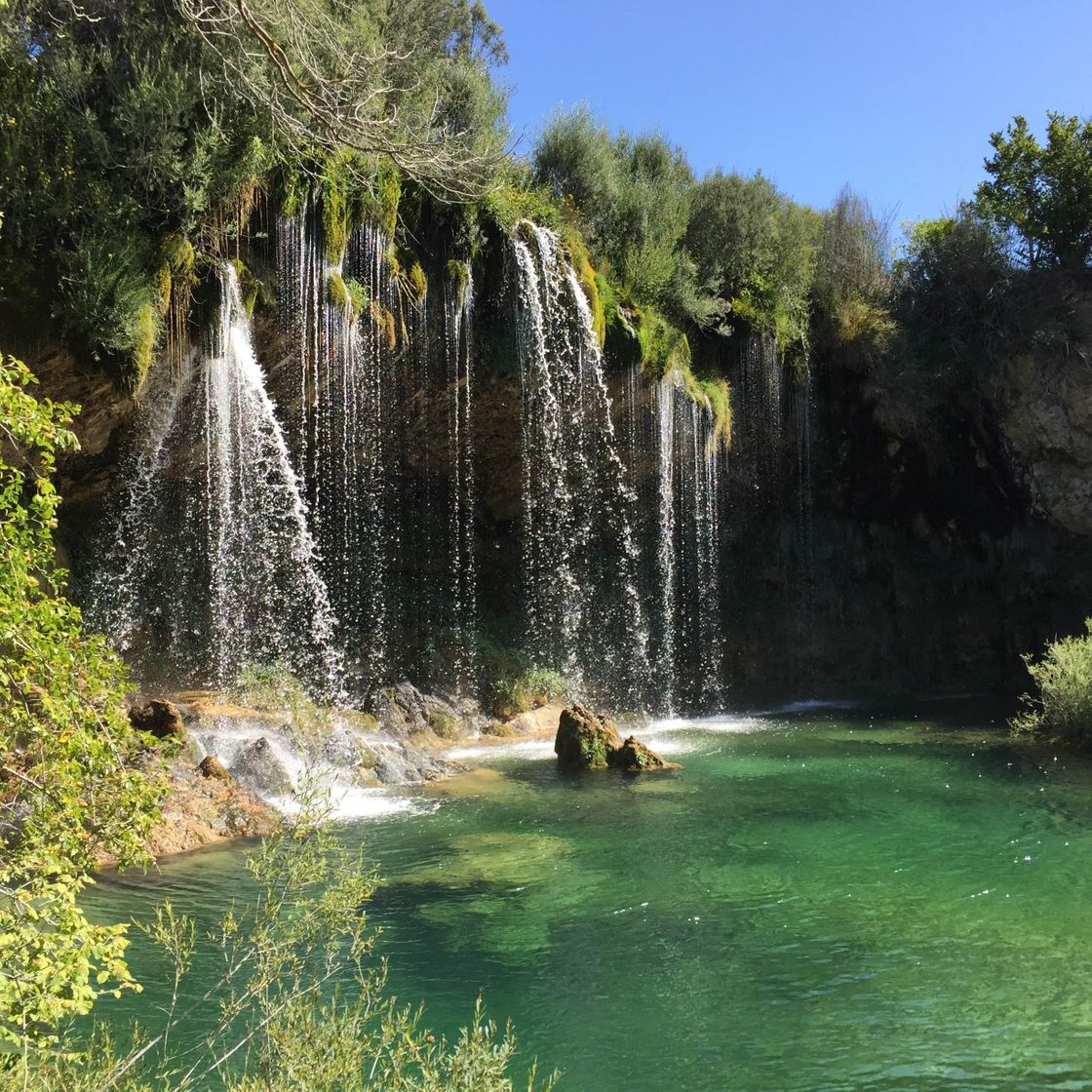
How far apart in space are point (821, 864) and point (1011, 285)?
Result: 16658 millimetres

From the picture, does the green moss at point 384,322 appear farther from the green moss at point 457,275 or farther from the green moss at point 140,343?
the green moss at point 140,343

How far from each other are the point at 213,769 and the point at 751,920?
19.7ft

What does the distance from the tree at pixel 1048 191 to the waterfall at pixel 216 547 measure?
16.3 m

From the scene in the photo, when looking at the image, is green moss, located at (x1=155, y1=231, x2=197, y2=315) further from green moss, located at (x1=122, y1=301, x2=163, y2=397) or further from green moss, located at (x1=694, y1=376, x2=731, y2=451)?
green moss, located at (x1=694, y1=376, x2=731, y2=451)

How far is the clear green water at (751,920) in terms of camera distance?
16.1 ft

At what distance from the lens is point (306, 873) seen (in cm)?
384

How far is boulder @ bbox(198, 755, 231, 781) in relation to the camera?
1012 centimetres

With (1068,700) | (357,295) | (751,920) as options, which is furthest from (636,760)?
(357,295)

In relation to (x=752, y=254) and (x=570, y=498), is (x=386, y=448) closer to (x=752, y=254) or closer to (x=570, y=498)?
(x=570, y=498)

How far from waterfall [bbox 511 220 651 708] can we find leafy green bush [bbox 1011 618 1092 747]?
293 inches

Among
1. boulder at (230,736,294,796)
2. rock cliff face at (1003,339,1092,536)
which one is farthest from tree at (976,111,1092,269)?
boulder at (230,736,294,796)

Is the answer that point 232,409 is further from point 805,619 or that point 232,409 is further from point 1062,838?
point 805,619

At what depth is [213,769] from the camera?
10.2 metres

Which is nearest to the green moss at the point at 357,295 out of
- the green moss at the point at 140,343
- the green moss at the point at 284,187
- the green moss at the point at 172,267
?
the green moss at the point at 284,187
